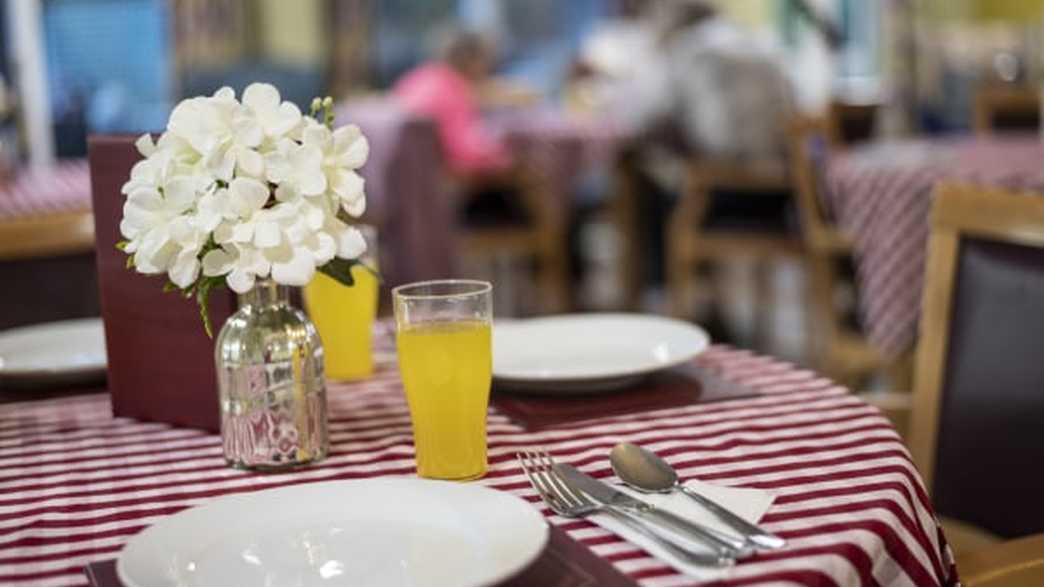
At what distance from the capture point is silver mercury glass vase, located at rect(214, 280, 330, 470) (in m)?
1.12

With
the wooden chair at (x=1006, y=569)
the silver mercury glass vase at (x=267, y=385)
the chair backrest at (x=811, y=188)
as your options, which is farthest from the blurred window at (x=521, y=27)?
the wooden chair at (x=1006, y=569)

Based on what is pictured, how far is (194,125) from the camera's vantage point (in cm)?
105

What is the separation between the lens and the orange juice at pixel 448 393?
1.08 metres

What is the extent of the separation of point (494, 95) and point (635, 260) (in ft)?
2.91

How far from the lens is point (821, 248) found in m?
3.90

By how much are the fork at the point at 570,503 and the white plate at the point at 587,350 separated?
0.18 metres

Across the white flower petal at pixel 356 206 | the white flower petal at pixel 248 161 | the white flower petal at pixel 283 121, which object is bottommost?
the white flower petal at pixel 356 206

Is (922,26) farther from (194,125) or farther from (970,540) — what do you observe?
(194,125)

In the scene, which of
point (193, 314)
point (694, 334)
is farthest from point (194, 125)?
point (694, 334)

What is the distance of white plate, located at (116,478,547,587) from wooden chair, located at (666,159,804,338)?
348cm

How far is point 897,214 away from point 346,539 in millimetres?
2437

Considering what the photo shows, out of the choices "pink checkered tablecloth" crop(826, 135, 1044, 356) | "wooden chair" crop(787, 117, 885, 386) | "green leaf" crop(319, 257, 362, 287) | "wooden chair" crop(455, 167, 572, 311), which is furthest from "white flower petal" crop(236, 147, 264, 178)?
"wooden chair" crop(455, 167, 572, 311)

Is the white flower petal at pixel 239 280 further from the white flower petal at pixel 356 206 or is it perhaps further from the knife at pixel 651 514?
the knife at pixel 651 514

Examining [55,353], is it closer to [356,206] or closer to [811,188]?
[356,206]
